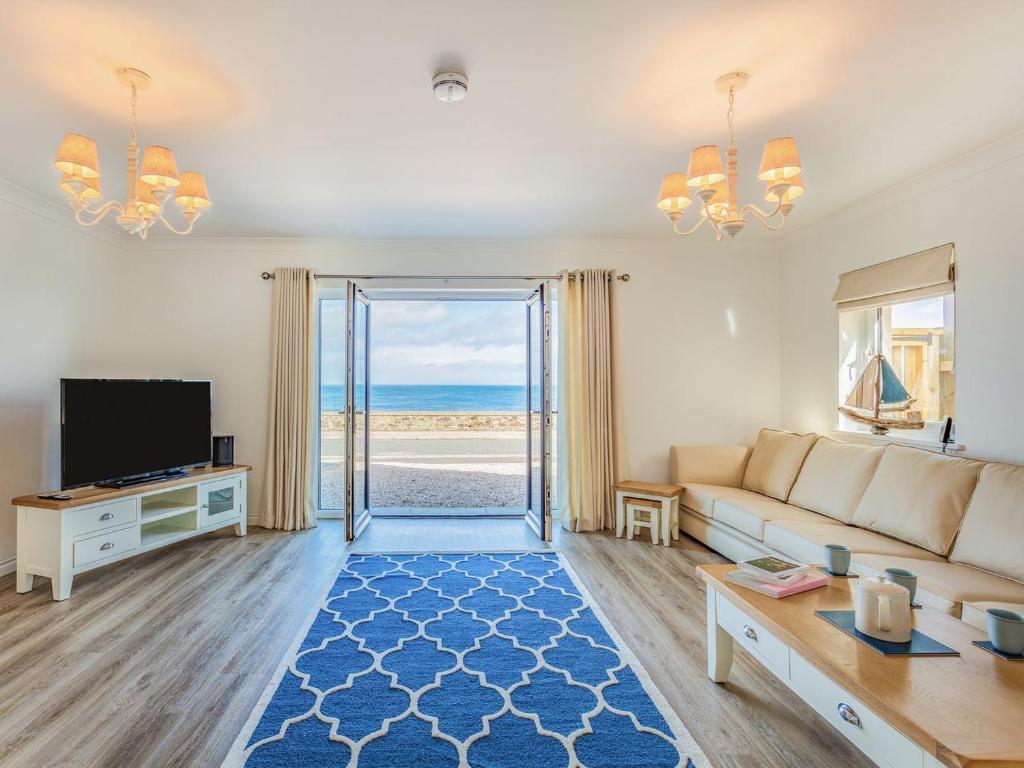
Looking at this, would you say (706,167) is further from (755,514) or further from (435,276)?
(435,276)

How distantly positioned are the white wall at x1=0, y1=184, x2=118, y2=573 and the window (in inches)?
240

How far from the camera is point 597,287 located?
500cm

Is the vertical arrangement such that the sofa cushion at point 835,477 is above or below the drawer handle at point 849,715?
above

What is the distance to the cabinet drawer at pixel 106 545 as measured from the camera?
11.1ft

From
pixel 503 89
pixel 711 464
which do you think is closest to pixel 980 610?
pixel 711 464

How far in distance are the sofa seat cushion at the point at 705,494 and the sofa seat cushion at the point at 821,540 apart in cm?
71

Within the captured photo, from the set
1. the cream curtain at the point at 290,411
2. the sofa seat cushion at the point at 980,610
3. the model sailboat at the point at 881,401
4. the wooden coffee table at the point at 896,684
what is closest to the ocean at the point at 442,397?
the cream curtain at the point at 290,411

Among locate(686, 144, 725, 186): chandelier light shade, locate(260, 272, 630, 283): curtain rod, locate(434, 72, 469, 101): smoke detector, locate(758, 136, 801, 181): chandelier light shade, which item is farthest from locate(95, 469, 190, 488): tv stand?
locate(758, 136, 801, 181): chandelier light shade

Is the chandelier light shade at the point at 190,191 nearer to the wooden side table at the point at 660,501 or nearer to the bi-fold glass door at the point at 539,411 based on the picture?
the bi-fold glass door at the point at 539,411

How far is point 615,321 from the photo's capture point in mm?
4996

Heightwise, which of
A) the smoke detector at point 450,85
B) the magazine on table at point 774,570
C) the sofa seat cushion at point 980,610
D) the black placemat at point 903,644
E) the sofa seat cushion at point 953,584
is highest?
the smoke detector at point 450,85

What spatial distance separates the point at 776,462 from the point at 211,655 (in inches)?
160

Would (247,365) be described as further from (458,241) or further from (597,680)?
(597,680)

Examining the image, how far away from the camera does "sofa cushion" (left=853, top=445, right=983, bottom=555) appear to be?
2.93 meters
